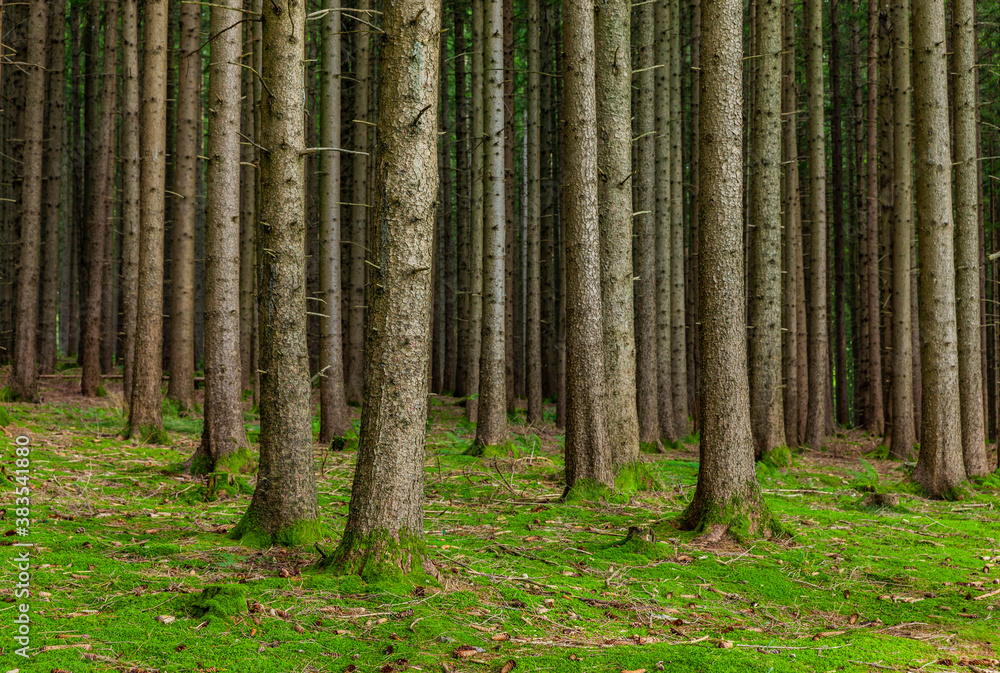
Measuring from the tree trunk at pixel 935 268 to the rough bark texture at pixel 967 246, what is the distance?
4.17ft

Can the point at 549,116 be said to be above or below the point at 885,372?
above

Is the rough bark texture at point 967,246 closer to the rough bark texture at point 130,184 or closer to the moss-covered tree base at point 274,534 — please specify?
the moss-covered tree base at point 274,534

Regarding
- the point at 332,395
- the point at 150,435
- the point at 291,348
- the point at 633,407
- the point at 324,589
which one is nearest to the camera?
the point at 324,589

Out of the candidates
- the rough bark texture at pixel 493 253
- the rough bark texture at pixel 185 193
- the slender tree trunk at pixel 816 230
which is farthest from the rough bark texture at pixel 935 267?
the rough bark texture at pixel 185 193

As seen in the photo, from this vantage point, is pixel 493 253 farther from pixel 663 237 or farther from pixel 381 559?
pixel 381 559

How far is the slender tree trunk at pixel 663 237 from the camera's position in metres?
12.7

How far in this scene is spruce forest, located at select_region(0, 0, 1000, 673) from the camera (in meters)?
4.13

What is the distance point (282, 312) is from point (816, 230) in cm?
1161

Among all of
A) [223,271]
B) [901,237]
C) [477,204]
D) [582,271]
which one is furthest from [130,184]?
[901,237]

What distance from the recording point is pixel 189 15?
1015 centimetres

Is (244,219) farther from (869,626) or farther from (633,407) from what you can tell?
(869,626)

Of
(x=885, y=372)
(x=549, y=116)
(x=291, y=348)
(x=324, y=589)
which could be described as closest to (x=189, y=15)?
(x=291, y=348)

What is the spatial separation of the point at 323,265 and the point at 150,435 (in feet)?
10.8

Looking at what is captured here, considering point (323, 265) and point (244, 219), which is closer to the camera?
point (323, 265)
